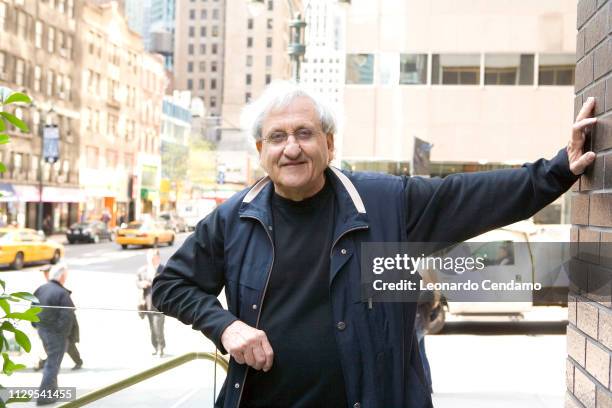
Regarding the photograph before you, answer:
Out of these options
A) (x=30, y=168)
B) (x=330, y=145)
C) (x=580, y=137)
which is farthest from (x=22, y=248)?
(x=580, y=137)

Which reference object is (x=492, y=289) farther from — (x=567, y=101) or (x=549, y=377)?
(x=567, y=101)

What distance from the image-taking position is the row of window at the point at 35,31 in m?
42.8

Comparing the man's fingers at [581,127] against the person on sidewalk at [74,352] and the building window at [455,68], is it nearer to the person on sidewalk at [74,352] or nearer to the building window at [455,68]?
the person on sidewalk at [74,352]

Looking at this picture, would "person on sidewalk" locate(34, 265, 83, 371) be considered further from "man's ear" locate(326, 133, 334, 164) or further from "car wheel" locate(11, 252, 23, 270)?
"car wheel" locate(11, 252, 23, 270)

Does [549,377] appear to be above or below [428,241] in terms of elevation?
below

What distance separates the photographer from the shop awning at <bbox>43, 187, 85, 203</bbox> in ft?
156

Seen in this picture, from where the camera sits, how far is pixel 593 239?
81.4 inches

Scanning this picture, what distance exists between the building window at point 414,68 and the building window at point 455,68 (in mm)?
311

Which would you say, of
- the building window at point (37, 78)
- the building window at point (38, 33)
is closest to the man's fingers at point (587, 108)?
the building window at point (37, 78)

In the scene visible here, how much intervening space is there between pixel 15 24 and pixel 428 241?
4638cm

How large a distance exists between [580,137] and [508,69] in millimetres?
24364

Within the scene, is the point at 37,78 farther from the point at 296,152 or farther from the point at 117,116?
the point at 296,152

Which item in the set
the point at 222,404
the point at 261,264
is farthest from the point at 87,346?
the point at 261,264

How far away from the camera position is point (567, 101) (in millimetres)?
24797
